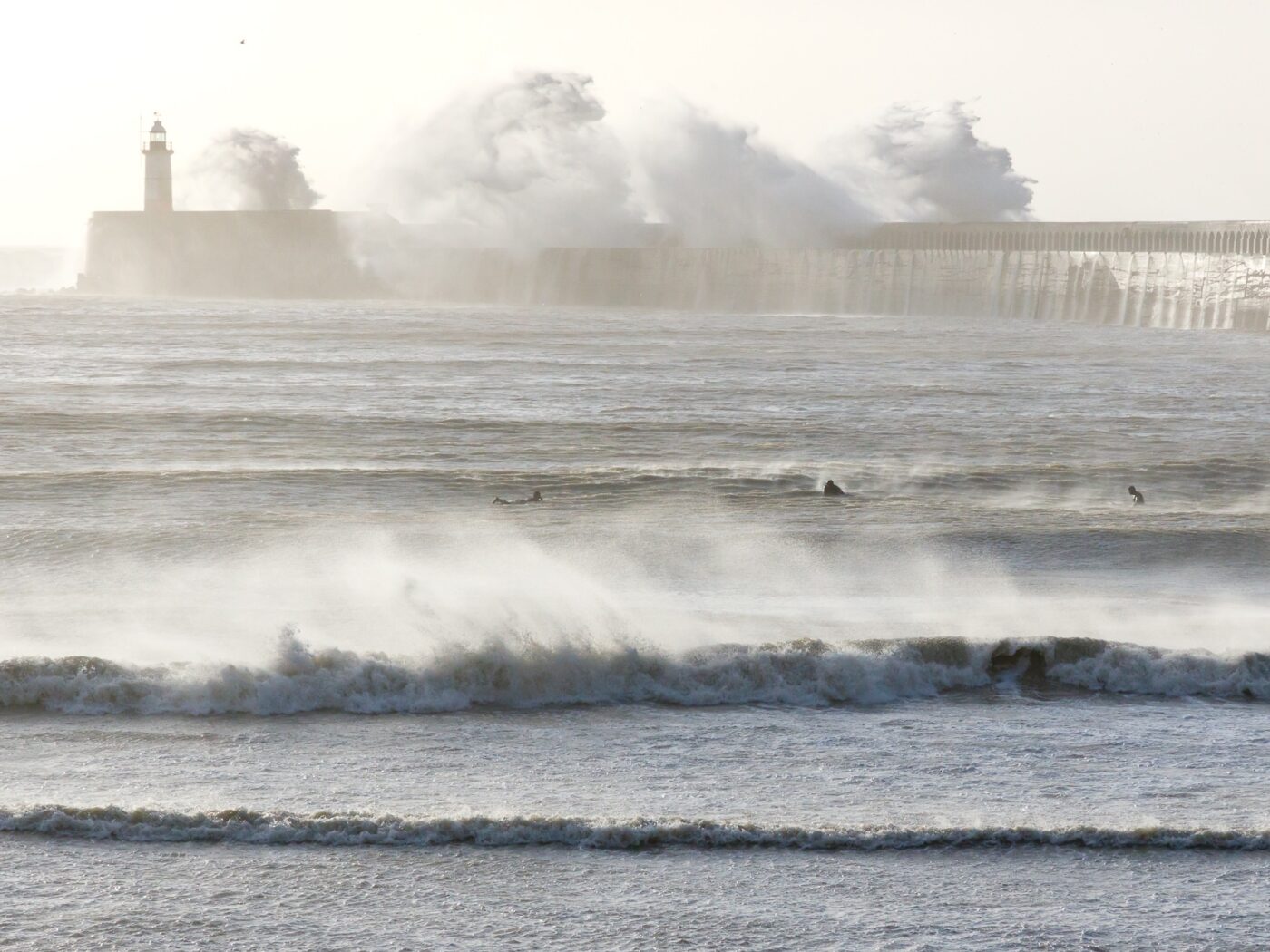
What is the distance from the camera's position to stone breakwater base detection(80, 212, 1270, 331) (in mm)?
48469

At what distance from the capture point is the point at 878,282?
57219mm

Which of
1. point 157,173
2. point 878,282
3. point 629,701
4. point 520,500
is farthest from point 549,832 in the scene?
point 157,173

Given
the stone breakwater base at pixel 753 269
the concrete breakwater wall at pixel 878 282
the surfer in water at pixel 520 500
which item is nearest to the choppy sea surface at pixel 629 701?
the surfer in water at pixel 520 500

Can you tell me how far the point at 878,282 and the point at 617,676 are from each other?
51150mm

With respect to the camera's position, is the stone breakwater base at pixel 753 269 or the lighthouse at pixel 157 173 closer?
the stone breakwater base at pixel 753 269

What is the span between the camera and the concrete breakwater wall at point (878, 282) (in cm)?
4775

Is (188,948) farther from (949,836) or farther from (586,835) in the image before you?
(949,836)

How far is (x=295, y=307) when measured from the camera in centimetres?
5909

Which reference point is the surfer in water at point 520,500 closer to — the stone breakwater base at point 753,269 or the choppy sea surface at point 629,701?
the choppy sea surface at point 629,701

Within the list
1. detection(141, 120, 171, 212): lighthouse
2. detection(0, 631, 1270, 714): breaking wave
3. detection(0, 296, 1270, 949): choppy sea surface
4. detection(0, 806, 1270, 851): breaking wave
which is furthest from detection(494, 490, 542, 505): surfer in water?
detection(141, 120, 171, 212): lighthouse

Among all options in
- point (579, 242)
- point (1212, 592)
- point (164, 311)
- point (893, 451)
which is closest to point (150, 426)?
point (893, 451)

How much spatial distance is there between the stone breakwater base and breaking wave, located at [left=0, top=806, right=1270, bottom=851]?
43.3 metres

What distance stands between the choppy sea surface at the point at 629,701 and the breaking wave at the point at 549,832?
0.01 metres

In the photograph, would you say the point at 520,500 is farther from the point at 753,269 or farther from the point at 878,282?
the point at 753,269
